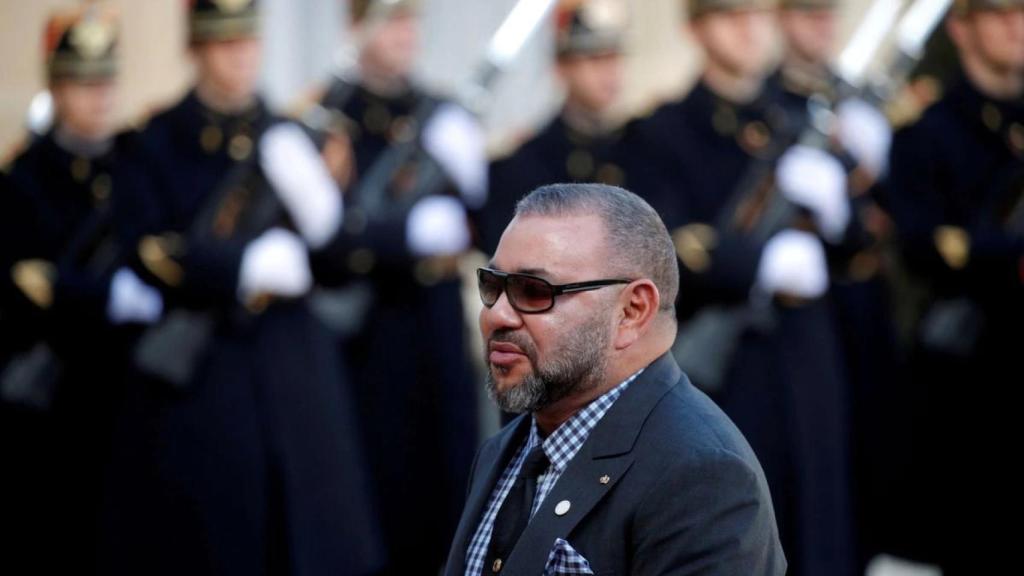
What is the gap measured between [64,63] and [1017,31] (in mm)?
3366

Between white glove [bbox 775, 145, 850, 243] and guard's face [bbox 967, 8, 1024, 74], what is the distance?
2.20 feet

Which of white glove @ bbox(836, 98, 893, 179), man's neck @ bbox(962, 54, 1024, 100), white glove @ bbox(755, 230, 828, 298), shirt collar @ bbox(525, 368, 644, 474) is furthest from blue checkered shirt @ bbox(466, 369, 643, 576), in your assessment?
white glove @ bbox(836, 98, 893, 179)

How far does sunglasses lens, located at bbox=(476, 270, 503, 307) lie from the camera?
11.2ft

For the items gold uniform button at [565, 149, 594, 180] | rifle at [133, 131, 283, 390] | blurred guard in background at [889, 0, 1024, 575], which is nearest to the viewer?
rifle at [133, 131, 283, 390]

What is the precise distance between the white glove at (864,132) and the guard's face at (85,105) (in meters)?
2.74

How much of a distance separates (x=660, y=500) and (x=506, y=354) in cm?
37

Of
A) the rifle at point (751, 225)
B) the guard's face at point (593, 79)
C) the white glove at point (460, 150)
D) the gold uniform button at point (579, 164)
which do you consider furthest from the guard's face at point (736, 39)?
the white glove at point (460, 150)

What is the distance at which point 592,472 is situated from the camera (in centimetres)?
335

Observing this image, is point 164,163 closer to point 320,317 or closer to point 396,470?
point 320,317

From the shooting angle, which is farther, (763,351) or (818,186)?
(818,186)

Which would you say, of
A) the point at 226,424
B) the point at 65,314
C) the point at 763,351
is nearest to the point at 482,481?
the point at 226,424

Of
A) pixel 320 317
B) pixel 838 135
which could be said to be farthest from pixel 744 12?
pixel 320 317

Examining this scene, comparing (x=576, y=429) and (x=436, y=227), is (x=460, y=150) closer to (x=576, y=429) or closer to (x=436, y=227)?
(x=436, y=227)

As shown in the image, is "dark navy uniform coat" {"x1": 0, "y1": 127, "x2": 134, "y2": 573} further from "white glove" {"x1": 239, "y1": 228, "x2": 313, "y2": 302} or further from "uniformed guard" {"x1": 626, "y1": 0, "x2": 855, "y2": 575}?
"uniformed guard" {"x1": 626, "y1": 0, "x2": 855, "y2": 575}
